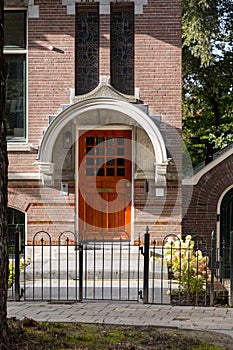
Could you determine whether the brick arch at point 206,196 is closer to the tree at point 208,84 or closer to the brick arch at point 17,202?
the brick arch at point 17,202

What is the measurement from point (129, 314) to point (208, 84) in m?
16.0

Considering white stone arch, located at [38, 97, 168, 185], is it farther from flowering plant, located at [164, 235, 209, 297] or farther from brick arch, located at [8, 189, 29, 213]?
flowering plant, located at [164, 235, 209, 297]

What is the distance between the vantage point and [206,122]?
26.0 meters

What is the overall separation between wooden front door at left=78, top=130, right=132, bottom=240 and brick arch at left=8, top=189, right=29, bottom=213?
1290 millimetres

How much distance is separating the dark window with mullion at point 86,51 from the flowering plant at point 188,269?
216 inches

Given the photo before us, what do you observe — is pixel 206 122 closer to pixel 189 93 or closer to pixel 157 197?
pixel 189 93

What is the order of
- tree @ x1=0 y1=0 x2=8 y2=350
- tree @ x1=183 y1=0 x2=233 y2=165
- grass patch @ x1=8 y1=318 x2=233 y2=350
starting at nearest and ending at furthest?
tree @ x1=0 y1=0 x2=8 y2=350 → grass patch @ x1=8 y1=318 x2=233 y2=350 → tree @ x1=183 y1=0 x2=233 y2=165

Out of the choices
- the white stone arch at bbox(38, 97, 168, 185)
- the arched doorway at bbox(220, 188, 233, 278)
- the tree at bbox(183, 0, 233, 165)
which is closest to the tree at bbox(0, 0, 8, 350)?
the white stone arch at bbox(38, 97, 168, 185)

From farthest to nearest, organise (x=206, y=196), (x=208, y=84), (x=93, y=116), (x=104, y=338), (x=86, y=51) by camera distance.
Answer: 1. (x=208, y=84)
2. (x=206, y=196)
3. (x=86, y=51)
4. (x=93, y=116)
5. (x=104, y=338)

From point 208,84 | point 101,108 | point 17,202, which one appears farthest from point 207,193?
point 208,84

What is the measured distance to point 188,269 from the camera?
37.8 feet

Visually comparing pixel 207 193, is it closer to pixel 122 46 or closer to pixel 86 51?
pixel 122 46

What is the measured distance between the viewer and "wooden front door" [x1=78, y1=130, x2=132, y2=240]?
53.5ft

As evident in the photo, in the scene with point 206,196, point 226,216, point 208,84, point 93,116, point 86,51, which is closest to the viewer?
point 93,116
